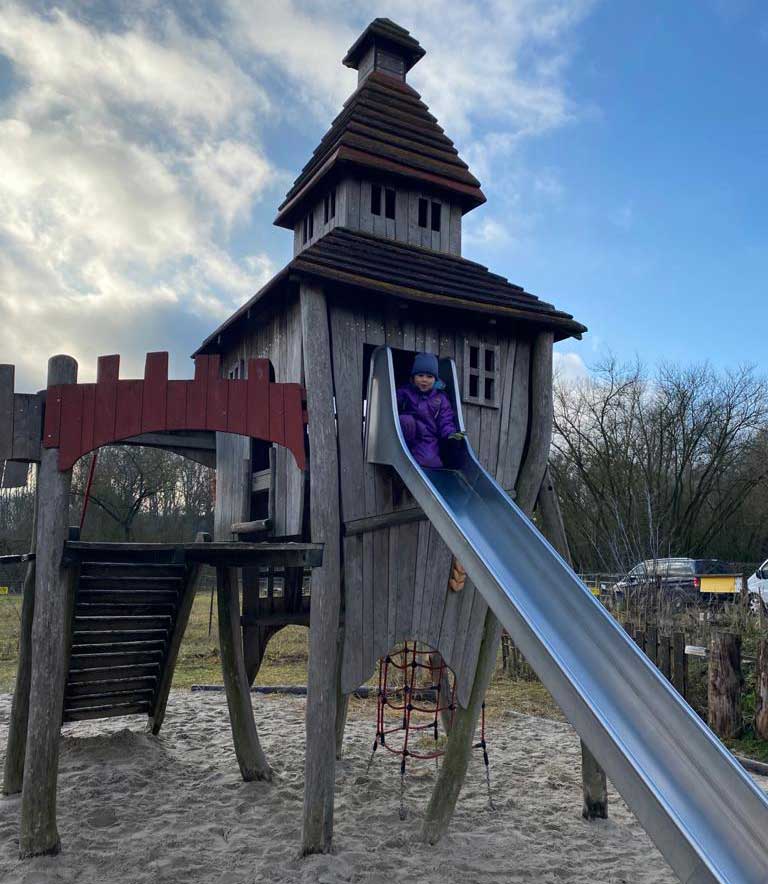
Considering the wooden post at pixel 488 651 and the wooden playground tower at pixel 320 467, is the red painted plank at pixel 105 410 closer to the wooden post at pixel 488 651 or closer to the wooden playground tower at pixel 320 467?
the wooden playground tower at pixel 320 467

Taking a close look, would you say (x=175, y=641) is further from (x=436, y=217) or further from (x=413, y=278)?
(x=436, y=217)

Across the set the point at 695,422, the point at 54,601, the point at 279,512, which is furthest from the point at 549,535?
the point at 695,422

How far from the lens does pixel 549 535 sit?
22.2 ft

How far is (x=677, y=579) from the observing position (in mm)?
20266

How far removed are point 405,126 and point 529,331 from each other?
2882mm

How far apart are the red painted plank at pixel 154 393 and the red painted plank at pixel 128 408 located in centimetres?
4

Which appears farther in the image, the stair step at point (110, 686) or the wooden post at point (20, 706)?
the stair step at point (110, 686)

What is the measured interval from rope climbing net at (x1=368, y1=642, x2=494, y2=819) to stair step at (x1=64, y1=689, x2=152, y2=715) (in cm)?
251

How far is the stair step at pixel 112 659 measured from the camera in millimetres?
7452

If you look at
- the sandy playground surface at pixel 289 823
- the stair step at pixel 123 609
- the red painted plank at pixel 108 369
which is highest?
the red painted plank at pixel 108 369

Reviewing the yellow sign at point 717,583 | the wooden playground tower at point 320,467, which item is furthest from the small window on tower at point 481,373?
the yellow sign at point 717,583

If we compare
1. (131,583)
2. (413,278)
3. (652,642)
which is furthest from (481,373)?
(652,642)

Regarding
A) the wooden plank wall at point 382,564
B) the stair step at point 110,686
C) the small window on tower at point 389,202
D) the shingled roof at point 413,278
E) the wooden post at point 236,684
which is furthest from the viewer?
the small window on tower at point 389,202

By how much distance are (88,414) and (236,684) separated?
2996 mm
